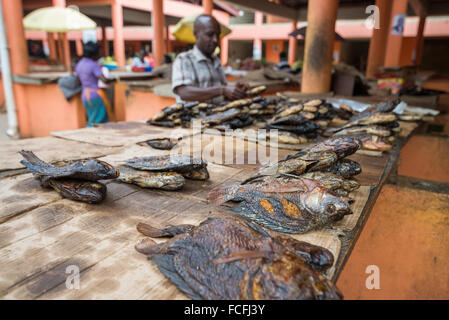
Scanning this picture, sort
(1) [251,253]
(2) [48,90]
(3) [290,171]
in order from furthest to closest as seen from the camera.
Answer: (2) [48,90] < (3) [290,171] < (1) [251,253]

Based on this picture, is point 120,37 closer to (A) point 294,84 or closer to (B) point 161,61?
(B) point 161,61

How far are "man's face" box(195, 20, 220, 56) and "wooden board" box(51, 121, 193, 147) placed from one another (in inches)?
50.7

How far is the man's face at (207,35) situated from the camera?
377cm

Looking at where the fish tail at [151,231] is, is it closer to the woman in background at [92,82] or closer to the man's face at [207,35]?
the man's face at [207,35]

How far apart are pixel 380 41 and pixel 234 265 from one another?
9901 mm

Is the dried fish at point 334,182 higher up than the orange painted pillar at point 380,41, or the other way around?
the orange painted pillar at point 380,41

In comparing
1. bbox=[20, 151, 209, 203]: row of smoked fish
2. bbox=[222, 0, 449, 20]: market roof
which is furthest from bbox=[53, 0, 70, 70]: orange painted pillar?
bbox=[20, 151, 209, 203]: row of smoked fish

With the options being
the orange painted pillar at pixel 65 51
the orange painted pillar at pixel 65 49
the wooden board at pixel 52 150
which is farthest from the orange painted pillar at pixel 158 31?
the wooden board at pixel 52 150

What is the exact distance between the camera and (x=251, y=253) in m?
1.04

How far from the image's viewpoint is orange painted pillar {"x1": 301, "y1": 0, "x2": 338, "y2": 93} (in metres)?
4.71
